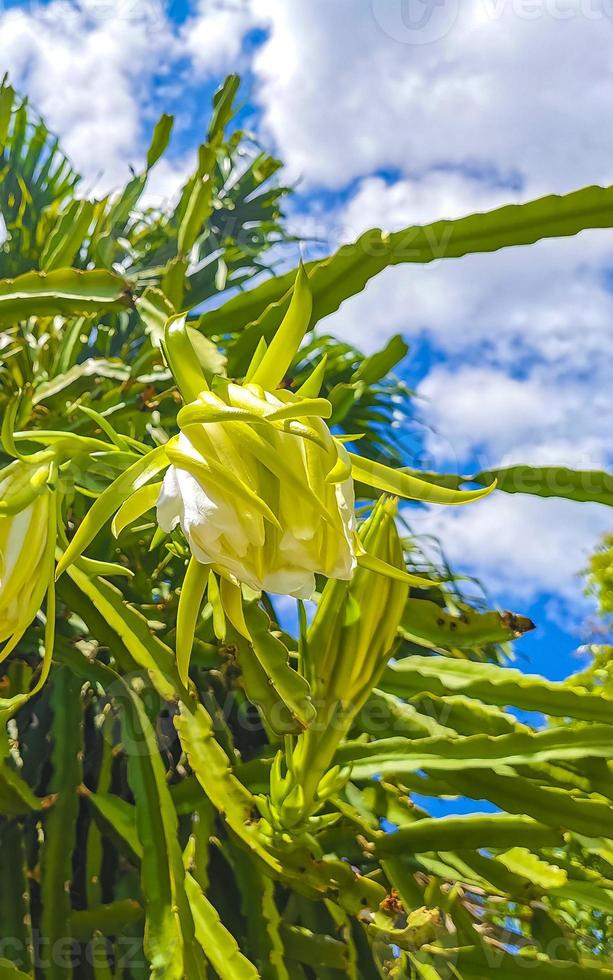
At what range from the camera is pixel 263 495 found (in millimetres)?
393

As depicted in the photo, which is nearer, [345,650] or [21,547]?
[21,547]

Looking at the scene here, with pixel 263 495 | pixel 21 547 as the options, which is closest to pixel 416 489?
pixel 263 495

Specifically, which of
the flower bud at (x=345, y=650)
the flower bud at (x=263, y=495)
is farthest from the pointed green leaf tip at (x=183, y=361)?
the flower bud at (x=345, y=650)

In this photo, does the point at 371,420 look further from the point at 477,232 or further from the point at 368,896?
the point at 368,896

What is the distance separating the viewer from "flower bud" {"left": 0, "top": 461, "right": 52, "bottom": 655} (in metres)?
0.43

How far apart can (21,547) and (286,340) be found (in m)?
0.17

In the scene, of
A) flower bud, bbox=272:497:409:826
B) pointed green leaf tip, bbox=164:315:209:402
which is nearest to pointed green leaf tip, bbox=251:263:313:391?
pointed green leaf tip, bbox=164:315:209:402

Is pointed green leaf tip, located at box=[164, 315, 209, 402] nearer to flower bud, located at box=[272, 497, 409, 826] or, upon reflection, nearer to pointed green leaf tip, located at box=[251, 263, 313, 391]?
pointed green leaf tip, located at box=[251, 263, 313, 391]

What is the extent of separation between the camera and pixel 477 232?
0.72 m

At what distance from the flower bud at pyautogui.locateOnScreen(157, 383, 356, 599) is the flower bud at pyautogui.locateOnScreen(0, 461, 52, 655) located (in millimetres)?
82

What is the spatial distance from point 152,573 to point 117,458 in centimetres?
55

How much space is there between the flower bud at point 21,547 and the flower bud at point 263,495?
82 mm

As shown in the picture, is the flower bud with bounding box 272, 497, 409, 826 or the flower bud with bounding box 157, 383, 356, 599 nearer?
the flower bud with bounding box 157, 383, 356, 599

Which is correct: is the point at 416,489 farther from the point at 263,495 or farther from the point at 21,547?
the point at 21,547
